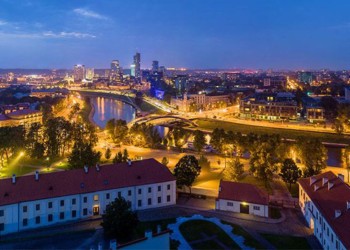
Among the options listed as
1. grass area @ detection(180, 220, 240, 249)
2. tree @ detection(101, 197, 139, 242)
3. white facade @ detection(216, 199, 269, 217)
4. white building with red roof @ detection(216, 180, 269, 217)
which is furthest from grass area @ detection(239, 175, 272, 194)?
tree @ detection(101, 197, 139, 242)

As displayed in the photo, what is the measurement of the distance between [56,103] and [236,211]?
2333 inches

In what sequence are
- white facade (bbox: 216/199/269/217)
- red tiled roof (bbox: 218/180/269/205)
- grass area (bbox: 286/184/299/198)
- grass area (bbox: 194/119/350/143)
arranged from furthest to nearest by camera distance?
grass area (bbox: 194/119/350/143) → grass area (bbox: 286/184/299/198) → red tiled roof (bbox: 218/180/269/205) → white facade (bbox: 216/199/269/217)

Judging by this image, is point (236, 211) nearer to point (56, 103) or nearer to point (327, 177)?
point (327, 177)

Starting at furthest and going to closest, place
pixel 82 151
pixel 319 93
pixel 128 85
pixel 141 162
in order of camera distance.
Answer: pixel 128 85, pixel 319 93, pixel 82 151, pixel 141 162

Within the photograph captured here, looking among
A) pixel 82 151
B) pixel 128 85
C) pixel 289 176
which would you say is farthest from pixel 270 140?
pixel 128 85

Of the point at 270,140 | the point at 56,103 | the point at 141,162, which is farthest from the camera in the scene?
the point at 56,103

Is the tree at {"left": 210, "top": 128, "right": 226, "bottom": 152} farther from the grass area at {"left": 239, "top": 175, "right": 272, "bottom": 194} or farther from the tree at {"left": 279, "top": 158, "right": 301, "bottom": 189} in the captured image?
the tree at {"left": 279, "top": 158, "right": 301, "bottom": 189}

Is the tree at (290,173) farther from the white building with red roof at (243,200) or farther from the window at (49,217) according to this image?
the window at (49,217)

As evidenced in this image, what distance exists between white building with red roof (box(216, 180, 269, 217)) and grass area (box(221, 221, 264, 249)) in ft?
5.14

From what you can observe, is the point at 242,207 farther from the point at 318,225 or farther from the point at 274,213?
the point at 318,225

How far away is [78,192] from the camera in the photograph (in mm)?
16031

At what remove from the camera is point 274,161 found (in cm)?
2294

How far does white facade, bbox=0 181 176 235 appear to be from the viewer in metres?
14.8

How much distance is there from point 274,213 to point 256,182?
496cm
